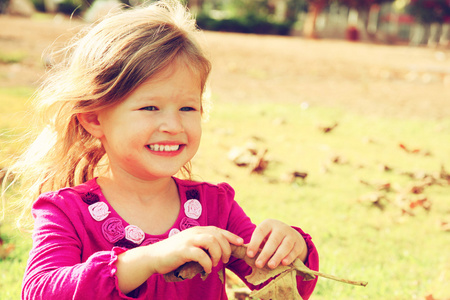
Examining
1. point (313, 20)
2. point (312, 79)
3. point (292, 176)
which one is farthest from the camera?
point (313, 20)

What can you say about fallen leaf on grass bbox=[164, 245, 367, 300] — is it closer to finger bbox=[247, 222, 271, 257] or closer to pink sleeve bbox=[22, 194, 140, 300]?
finger bbox=[247, 222, 271, 257]

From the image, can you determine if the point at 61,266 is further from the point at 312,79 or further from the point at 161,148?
the point at 312,79

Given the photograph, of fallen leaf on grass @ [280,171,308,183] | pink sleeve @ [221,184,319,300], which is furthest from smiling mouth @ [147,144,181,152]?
fallen leaf on grass @ [280,171,308,183]

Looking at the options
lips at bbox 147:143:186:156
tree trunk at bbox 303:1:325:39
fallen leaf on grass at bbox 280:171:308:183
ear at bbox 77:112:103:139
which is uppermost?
ear at bbox 77:112:103:139

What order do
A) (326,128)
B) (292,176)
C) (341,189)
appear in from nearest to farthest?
1. (341,189)
2. (292,176)
3. (326,128)

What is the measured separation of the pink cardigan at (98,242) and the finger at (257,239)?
0.19 meters

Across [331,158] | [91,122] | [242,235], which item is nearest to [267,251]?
[242,235]

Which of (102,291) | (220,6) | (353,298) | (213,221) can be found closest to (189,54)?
(213,221)

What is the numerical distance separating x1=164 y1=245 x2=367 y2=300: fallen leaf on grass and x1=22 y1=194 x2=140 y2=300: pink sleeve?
0.16 meters

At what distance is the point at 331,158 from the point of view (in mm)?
4613

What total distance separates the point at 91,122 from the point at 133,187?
272 mm

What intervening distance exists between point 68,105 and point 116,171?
285 millimetres

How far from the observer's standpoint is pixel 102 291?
1.35 m

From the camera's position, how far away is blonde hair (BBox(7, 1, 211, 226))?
169cm
